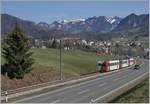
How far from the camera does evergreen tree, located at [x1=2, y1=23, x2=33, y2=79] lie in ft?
195

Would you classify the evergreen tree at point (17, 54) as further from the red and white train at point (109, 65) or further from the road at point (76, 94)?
the red and white train at point (109, 65)

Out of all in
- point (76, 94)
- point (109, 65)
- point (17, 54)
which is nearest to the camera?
point (76, 94)

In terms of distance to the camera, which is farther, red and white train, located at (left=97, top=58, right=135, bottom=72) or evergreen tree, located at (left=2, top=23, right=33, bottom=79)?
red and white train, located at (left=97, top=58, right=135, bottom=72)

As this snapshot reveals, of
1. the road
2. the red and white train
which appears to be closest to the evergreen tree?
the road

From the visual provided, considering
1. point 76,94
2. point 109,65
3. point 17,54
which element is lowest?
point 109,65

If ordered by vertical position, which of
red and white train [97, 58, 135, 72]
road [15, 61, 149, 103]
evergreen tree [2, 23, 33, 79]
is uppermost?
evergreen tree [2, 23, 33, 79]

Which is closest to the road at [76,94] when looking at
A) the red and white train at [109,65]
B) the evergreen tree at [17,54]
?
the evergreen tree at [17,54]

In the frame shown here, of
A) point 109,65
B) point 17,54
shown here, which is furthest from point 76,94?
point 109,65

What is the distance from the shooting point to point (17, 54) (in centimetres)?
5991

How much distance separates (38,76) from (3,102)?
2889cm

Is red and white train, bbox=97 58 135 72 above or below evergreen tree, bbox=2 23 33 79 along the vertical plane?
below

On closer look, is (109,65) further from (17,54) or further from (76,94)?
(76,94)

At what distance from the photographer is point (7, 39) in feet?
198

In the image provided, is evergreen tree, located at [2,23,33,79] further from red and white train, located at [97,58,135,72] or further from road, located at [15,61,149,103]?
red and white train, located at [97,58,135,72]
